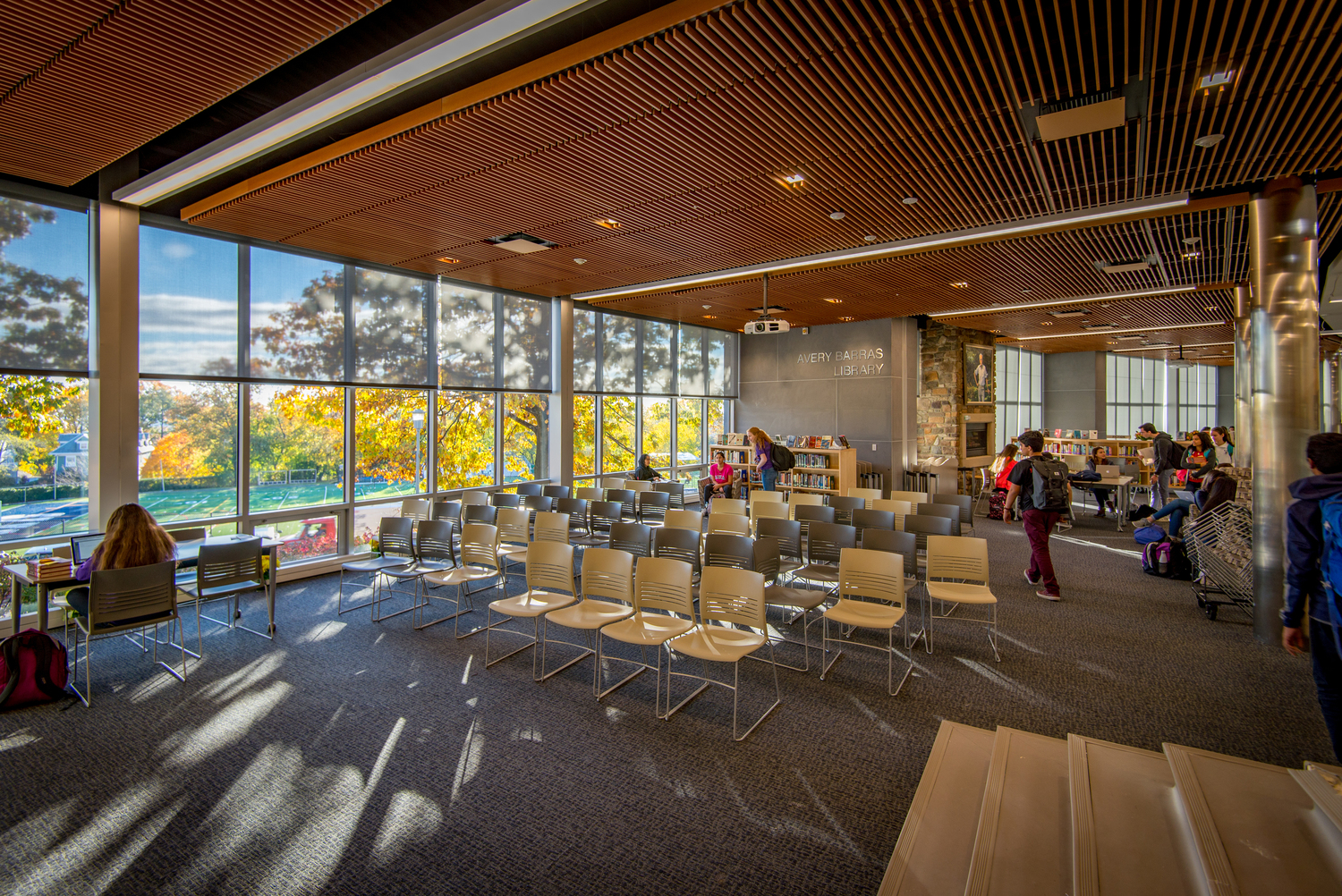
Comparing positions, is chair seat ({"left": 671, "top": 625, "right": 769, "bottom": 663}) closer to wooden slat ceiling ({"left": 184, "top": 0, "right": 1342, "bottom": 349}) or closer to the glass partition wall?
wooden slat ceiling ({"left": 184, "top": 0, "right": 1342, "bottom": 349})

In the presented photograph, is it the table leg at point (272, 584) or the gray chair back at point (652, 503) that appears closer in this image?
the table leg at point (272, 584)

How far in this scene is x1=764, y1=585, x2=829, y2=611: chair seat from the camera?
5.02m

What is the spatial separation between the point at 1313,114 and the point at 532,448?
968cm

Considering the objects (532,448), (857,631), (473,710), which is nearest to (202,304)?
(532,448)

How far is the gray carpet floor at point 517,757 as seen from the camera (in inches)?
113

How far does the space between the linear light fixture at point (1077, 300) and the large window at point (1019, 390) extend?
26.1ft

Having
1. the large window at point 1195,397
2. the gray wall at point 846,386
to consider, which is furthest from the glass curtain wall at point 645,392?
the large window at point 1195,397

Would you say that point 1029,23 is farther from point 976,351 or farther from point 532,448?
point 976,351

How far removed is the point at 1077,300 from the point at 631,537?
9.33 metres

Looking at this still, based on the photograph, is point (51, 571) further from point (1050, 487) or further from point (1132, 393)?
point (1132, 393)

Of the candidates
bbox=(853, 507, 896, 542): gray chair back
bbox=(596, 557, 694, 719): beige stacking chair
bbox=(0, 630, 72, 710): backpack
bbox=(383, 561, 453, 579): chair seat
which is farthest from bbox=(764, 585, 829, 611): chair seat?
bbox=(0, 630, 72, 710): backpack

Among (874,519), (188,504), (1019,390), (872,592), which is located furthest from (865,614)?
(1019,390)

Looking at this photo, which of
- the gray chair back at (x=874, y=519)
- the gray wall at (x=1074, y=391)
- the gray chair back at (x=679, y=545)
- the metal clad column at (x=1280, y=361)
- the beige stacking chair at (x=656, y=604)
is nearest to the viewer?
the beige stacking chair at (x=656, y=604)

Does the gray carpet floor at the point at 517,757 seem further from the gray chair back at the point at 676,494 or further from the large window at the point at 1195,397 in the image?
the large window at the point at 1195,397
